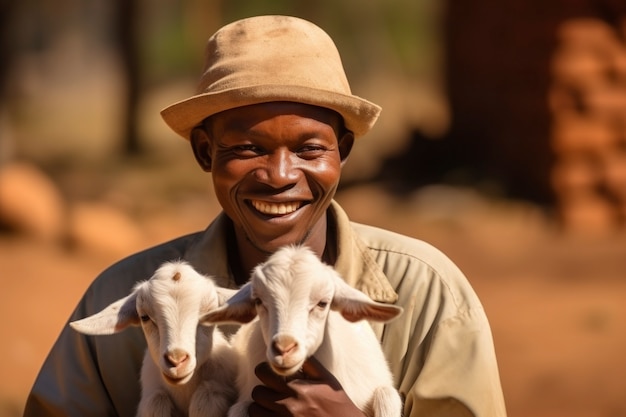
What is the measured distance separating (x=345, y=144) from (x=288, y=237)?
547 millimetres

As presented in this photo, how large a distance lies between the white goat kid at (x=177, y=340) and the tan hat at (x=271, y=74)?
0.69 metres

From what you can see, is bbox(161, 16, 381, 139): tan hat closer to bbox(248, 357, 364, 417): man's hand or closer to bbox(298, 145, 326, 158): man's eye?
bbox(298, 145, 326, 158): man's eye

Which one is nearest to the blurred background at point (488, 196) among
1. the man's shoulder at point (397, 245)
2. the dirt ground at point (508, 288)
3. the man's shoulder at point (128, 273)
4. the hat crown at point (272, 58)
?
the dirt ground at point (508, 288)

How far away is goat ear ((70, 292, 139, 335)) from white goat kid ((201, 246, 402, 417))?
0.37 metres

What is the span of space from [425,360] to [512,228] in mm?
10223

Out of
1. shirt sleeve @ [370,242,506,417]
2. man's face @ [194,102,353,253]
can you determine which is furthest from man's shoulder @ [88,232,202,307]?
shirt sleeve @ [370,242,506,417]

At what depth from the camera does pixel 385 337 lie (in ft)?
15.9

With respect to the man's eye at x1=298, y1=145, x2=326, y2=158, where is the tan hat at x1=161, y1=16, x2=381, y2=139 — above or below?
above

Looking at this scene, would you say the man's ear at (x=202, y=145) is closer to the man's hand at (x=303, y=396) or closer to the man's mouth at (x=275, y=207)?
the man's mouth at (x=275, y=207)

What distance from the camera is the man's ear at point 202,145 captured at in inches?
199

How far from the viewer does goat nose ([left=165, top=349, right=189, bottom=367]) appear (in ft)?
13.5

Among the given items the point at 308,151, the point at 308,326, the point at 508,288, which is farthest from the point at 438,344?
the point at 508,288

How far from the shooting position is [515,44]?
50.4 ft

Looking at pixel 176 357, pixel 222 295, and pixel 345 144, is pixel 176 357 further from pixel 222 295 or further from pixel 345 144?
pixel 345 144
